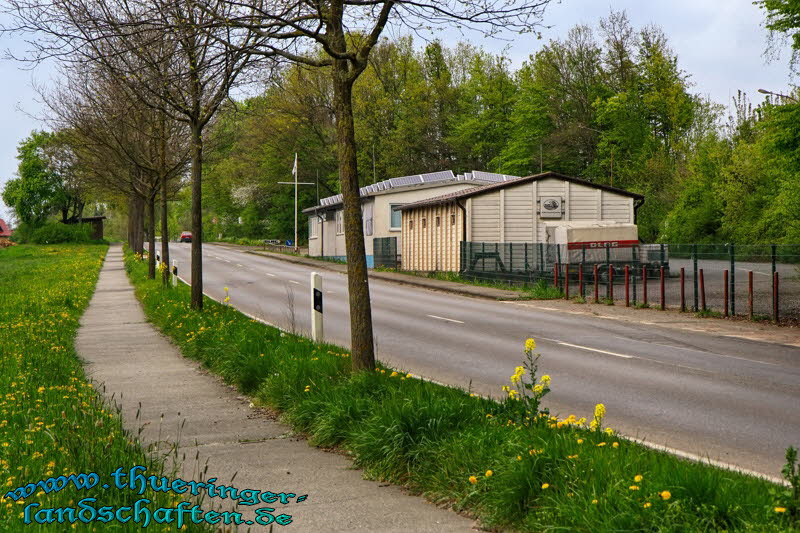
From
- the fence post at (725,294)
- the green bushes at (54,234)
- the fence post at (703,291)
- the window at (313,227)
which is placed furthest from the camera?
the green bushes at (54,234)

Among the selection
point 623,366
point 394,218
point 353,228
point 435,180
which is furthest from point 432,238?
point 353,228

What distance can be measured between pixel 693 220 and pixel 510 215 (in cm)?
1823

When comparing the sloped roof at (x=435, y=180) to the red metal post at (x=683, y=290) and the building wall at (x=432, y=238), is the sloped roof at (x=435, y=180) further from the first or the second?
the red metal post at (x=683, y=290)

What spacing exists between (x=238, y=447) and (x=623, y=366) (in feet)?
23.7

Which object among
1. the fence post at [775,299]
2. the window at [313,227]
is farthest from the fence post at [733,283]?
the window at [313,227]

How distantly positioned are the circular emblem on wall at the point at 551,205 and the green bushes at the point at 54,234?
65.3m

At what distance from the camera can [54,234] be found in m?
88.7

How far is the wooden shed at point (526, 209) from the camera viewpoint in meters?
37.1

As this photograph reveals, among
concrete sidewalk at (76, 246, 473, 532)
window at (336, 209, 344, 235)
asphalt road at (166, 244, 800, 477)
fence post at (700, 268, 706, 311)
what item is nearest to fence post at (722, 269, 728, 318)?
fence post at (700, 268, 706, 311)

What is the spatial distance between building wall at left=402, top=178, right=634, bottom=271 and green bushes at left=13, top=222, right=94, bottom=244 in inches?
2409

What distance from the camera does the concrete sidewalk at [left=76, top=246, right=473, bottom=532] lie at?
5453mm

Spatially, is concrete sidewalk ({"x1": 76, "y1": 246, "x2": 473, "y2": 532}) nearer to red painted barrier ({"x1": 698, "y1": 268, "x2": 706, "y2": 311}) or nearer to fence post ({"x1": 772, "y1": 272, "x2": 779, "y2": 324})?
fence post ({"x1": 772, "y1": 272, "x2": 779, "y2": 324})

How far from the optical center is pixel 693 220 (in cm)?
5088

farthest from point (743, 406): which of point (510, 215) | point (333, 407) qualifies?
point (510, 215)
